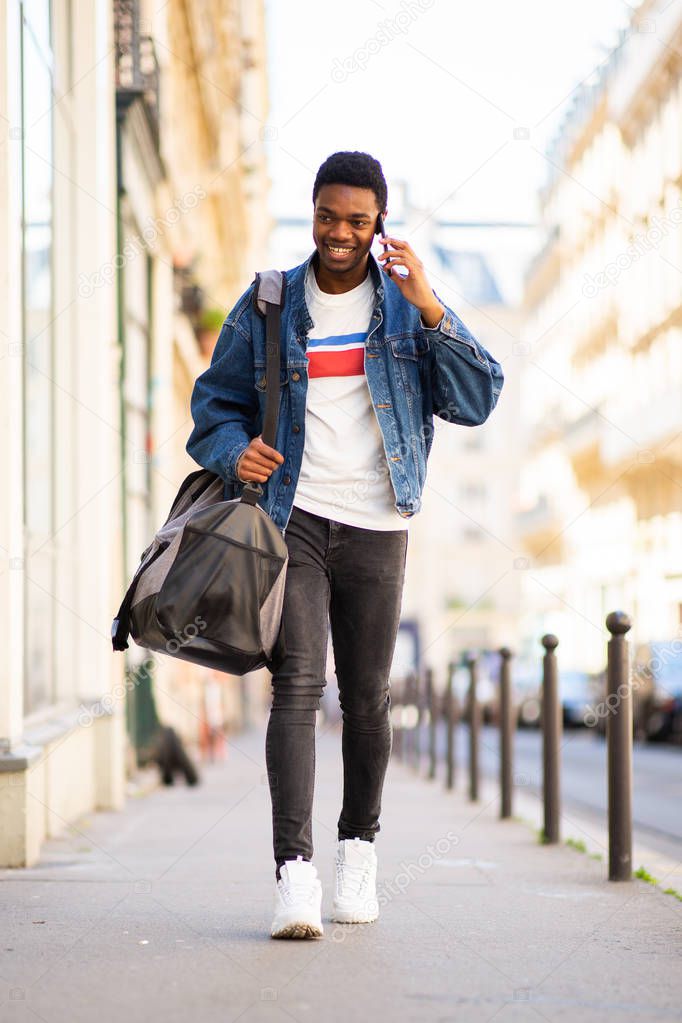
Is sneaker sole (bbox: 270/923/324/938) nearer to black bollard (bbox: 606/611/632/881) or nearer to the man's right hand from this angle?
the man's right hand

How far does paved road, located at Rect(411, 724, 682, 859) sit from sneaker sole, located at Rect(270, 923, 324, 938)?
154 inches

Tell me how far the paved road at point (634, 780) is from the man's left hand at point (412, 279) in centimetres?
414

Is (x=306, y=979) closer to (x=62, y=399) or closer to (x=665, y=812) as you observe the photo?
(x=62, y=399)

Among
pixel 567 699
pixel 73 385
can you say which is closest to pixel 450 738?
pixel 73 385

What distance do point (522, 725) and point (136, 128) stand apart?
73.7 ft

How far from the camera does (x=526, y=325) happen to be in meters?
63.7

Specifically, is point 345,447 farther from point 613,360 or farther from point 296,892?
point 613,360

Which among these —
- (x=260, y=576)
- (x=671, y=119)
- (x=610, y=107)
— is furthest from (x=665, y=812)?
(x=610, y=107)

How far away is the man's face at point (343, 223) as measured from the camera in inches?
159

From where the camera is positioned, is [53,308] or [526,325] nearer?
[53,308]

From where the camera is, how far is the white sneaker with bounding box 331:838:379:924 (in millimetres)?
4242

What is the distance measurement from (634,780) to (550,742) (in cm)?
722

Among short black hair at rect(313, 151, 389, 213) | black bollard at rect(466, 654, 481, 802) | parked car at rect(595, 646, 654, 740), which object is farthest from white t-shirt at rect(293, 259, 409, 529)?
parked car at rect(595, 646, 654, 740)

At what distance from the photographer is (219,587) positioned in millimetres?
3877
